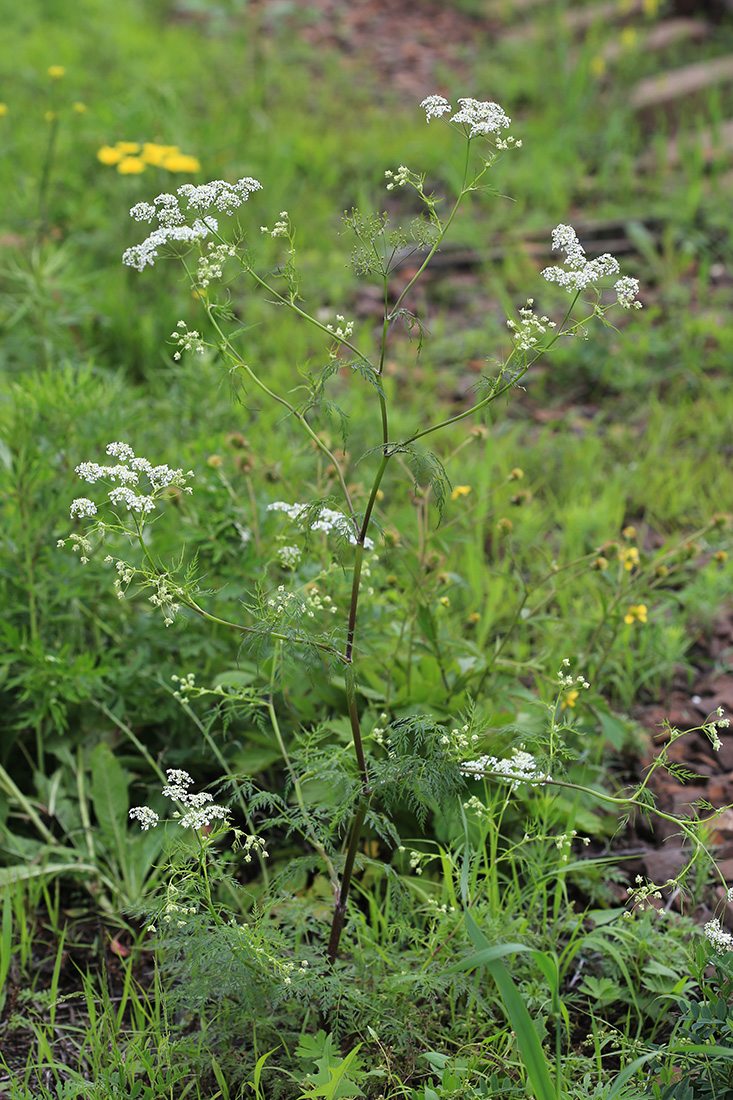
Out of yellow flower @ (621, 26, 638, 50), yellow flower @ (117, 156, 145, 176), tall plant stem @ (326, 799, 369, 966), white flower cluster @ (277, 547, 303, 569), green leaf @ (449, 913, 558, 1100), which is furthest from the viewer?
yellow flower @ (621, 26, 638, 50)

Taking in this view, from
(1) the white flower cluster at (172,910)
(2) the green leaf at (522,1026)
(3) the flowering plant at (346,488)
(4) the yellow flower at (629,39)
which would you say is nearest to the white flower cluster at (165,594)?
(3) the flowering plant at (346,488)

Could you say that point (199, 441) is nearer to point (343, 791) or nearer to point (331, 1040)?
point (343, 791)

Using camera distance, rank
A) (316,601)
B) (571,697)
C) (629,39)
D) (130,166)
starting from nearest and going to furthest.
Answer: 1. (316,601)
2. (571,697)
3. (130,166)
4. (629,39)

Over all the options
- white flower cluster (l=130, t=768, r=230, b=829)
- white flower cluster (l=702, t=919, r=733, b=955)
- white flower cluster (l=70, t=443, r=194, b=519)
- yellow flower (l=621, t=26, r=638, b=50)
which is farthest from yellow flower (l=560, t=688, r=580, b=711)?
yellow flower (l=621, t=26, r=638, b=50)

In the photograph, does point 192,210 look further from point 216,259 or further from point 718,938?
point 718,938

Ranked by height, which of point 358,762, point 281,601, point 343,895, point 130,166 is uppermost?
point 130,166

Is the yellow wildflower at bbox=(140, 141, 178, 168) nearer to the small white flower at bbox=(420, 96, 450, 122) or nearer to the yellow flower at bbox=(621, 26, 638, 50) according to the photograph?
the small white flower at bbox=(420, 96, 450, 122)

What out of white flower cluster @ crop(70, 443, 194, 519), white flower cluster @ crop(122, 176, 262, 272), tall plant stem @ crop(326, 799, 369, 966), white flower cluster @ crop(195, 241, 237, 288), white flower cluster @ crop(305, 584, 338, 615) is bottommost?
tall plant stem @ crop(326, 799, 369, 966)

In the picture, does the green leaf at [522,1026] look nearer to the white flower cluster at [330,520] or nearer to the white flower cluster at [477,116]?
the white flower cluster at [330,520]

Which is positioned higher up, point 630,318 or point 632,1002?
point 630,318

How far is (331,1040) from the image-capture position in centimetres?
143

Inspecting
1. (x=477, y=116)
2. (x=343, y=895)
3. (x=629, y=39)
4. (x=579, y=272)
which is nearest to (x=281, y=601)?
(x=343, y=895)

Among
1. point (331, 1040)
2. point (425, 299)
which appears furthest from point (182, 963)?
point (425, 299)

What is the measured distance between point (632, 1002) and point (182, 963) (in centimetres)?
81
